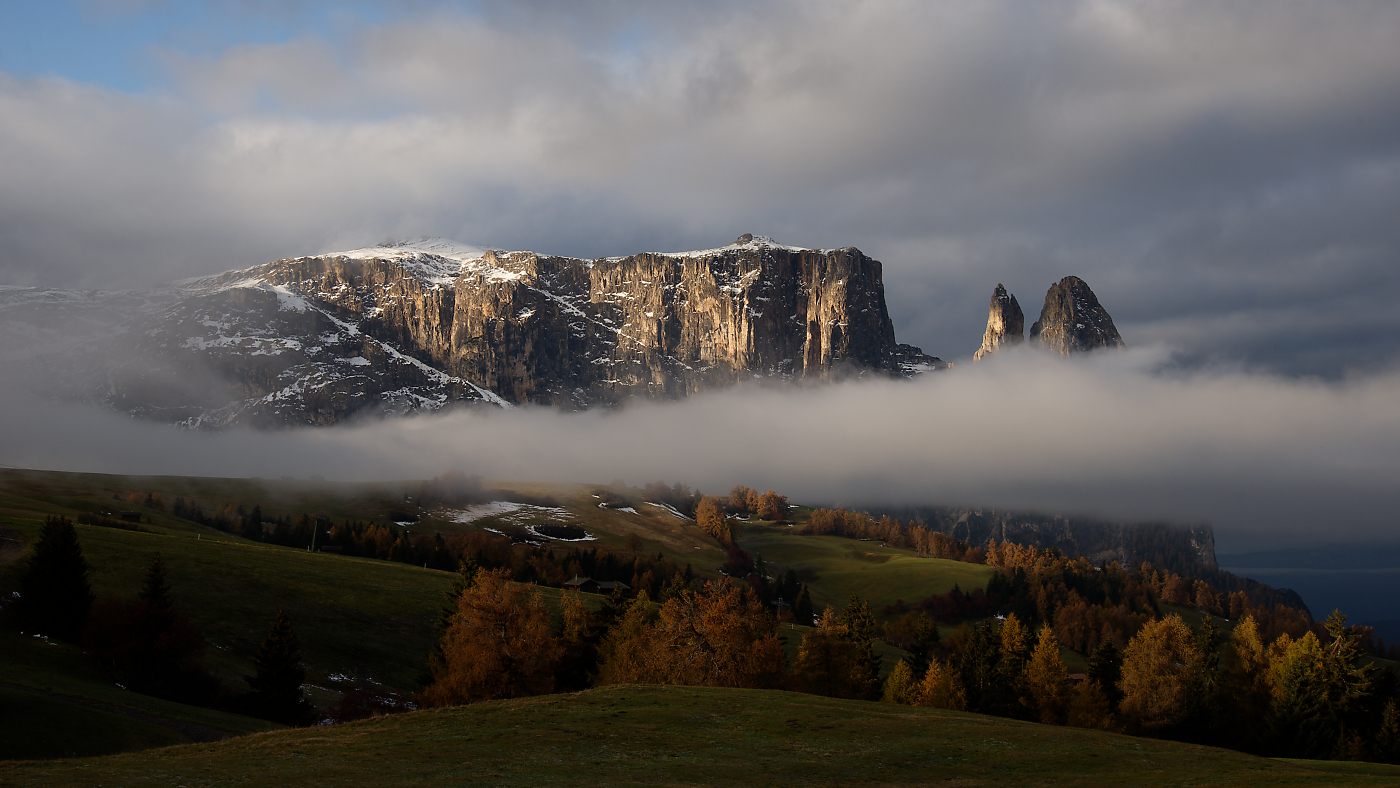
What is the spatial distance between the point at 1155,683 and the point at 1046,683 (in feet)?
29.2

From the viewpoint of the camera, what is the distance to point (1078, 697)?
71438 millimetres

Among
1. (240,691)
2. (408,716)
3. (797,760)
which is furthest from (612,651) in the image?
(797,760)

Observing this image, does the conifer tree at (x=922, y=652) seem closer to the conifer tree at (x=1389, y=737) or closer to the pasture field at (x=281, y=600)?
the conifer tree at (x=1389, y=737)

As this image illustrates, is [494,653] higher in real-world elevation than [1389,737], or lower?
higher

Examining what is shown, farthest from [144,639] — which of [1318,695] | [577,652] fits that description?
[1318,695]

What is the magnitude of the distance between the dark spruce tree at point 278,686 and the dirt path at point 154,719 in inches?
412

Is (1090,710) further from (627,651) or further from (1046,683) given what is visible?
(627,651)

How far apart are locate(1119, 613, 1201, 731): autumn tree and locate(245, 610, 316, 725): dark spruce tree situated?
66.9m

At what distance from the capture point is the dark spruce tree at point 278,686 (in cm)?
5581

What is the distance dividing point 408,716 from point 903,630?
112 meters

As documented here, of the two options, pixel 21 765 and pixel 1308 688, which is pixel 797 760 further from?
pixel 1308 688

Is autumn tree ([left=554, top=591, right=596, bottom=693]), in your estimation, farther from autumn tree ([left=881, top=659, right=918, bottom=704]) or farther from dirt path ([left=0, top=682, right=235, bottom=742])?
dirt path ([left=0, top=682, right=235, bottom=742])

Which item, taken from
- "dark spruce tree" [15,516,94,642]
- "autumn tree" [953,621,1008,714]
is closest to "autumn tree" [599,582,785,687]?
"autumn tree" [953,621,1008,714]

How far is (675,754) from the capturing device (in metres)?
31.5
